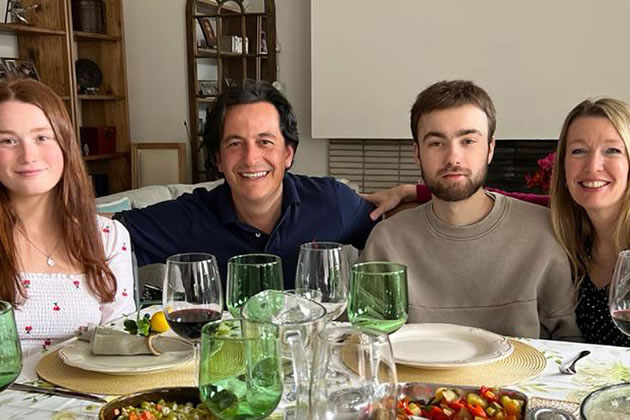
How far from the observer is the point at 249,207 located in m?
1.95

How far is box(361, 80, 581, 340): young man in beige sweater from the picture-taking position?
162 cm

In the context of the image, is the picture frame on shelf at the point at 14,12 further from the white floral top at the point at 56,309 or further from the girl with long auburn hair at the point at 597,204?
the girl with long auburn hair at the point at 597,204

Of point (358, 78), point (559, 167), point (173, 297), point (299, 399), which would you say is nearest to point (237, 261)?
point (173, 297)

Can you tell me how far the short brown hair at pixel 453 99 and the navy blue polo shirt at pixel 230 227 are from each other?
15.0 inches

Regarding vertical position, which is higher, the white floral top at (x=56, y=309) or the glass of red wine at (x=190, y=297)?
the glass of red wine at (x=190, y=297)

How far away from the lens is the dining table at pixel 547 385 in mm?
1033

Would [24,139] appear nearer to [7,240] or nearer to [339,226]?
[7,240]

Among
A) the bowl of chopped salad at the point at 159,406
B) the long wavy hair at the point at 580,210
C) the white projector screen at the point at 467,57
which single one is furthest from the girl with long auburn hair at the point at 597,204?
the white projector screen at the point at 467,57

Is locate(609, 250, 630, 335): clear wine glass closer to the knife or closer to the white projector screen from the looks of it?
the knife

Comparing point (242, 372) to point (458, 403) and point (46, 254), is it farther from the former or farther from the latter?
point (46, 254)

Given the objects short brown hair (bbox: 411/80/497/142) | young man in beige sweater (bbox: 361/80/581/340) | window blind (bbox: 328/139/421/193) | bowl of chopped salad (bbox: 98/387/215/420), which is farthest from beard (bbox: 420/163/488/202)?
window blind (bbox: 328/139/421/193)

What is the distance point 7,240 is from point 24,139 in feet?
0.79

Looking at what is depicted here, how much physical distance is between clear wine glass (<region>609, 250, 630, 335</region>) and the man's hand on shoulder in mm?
954

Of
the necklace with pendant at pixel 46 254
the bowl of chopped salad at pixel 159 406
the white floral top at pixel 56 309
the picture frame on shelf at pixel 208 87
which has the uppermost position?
the picture frame on shelf at pixel 208 87
